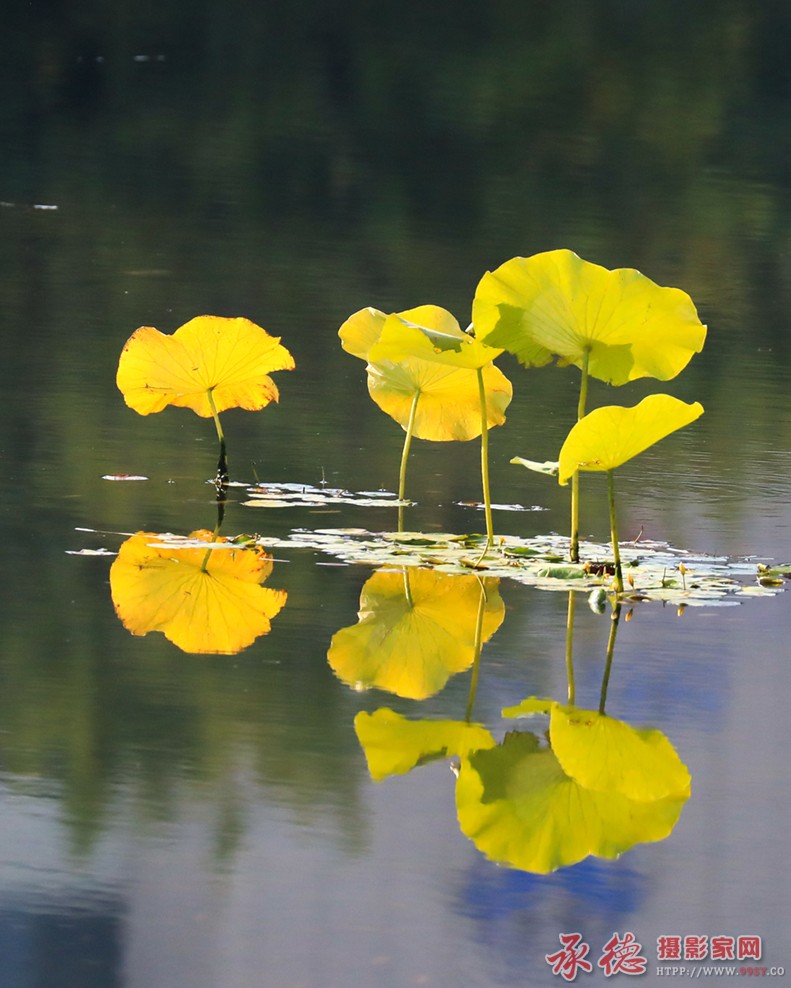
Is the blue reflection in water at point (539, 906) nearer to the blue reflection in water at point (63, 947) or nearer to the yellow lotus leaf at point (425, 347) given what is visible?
the blue reflection in water at point (63, 947)

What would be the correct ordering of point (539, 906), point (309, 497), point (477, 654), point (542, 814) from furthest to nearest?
point (309, 497), point (477, 654), point (542, 814), point (539, 906)

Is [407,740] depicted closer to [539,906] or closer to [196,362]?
[539,906]

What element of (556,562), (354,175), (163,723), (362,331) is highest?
(354,175)

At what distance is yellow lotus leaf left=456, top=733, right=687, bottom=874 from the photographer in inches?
75.8

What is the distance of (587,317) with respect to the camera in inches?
120

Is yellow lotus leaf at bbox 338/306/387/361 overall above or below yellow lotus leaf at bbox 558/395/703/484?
above

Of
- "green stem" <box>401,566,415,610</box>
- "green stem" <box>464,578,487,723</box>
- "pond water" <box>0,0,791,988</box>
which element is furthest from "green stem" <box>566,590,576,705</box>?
"green stem" <box>401,566,415,610</box>

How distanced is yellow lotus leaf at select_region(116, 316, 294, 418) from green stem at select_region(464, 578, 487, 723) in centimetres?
77

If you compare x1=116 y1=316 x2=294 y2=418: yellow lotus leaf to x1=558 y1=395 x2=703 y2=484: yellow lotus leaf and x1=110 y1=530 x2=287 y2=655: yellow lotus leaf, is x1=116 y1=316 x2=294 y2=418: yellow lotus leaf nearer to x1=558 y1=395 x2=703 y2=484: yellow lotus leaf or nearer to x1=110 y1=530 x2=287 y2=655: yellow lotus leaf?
x1=110 y1=530 x2=287 y2=655: yellow lotus leaf

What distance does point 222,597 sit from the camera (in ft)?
9.07

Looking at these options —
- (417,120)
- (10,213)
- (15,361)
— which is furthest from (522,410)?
(417,120)

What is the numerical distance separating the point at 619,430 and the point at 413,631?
17.0 inches

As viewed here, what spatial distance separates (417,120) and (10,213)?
13.5 feet

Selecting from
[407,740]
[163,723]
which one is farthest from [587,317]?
[163,723]
